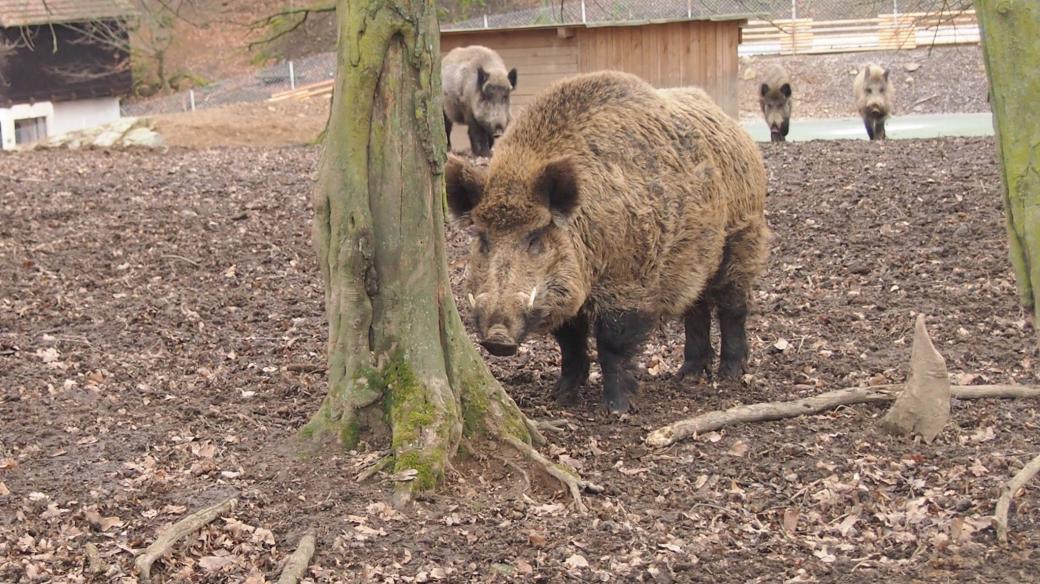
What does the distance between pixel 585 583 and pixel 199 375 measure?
363 centimetres

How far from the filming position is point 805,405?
683 cm

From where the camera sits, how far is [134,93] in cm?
4519

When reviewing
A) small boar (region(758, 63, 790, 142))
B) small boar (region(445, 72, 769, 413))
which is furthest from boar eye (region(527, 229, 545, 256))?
small boar (region(758, 63, 790, 142))

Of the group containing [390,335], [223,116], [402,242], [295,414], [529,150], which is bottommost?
[295,414]

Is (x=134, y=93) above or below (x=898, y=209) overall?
above

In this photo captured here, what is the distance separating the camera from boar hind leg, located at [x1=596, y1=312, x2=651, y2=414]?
7.19 meters

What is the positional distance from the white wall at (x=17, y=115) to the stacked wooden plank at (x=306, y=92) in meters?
6.60

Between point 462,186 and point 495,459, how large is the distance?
1.59 m

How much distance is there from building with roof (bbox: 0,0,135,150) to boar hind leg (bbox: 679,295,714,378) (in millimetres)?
29003

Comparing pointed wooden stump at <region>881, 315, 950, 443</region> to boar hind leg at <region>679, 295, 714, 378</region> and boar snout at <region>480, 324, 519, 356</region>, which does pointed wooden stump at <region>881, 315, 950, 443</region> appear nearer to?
boar hind leg at <region>679, 295, 714, 378</region>

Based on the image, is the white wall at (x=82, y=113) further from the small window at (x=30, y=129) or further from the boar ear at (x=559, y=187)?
the boar ear at (x=559, y=187)

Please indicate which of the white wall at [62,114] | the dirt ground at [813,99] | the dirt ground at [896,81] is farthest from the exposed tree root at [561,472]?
the white wall at [62,114]

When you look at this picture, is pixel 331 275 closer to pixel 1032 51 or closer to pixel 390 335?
pixel 390 335

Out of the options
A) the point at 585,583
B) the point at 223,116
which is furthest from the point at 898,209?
the point at 223,116
